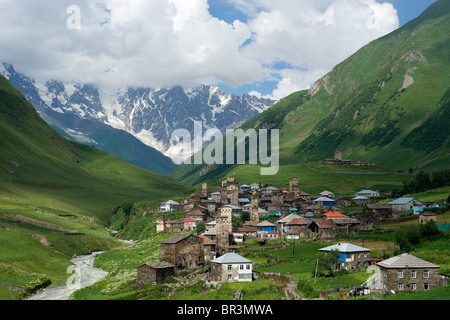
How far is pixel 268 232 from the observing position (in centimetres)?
11312

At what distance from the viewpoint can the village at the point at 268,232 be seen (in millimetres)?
60000

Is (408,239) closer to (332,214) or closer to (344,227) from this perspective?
(344,227)

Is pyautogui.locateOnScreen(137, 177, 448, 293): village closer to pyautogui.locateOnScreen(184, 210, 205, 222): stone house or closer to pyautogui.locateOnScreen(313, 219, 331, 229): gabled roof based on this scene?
pyautogui.locateOnScreen(313, 219, 331, 229): gabled roof

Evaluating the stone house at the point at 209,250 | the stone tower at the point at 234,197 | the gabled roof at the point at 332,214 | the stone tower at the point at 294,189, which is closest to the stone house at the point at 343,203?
the stone tower at the point at 294,189

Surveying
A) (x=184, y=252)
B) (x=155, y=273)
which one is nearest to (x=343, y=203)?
(x=184, y=252)

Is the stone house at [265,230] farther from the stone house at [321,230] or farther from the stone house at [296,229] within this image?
the stone house at [321,230]

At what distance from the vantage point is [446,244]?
76.8 m

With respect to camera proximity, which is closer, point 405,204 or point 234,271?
point 234,271

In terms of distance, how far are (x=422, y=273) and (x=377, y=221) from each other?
54754 millimetres

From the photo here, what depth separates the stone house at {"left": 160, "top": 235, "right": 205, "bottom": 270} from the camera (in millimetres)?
84938

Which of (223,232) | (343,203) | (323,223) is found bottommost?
(223,232)

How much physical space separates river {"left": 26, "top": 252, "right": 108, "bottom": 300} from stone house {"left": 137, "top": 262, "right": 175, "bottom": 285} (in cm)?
1141

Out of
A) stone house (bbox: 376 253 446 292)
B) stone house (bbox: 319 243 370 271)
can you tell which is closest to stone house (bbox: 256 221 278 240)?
stone house (bbox: 319 243 370 271)

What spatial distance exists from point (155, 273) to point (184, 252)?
10912 millimetres
